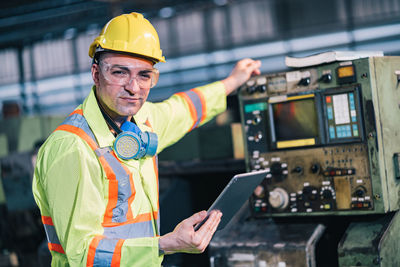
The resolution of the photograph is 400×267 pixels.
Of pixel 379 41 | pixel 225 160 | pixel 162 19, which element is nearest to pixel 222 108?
pixel 225 160

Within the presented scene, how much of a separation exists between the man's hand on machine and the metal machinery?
0.54 metres

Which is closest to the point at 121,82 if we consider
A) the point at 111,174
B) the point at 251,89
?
the point at 111,174

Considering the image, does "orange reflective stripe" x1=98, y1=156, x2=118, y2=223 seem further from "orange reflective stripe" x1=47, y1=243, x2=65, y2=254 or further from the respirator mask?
"orange reflective stripe" x1=47, y1=243, x2=65, y2=254

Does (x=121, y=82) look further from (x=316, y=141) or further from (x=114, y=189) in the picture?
(x=316, y=141)

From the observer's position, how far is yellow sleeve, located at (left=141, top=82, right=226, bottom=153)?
1.88 m

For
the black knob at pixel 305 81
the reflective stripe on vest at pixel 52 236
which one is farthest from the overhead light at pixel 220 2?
the reflective stripe on vest at pixel 52 236

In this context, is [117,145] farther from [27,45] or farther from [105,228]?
[27,45]

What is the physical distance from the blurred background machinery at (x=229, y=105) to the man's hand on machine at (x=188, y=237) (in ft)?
1.79

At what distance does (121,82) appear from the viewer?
1.53m

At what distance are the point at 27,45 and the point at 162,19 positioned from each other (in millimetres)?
2876

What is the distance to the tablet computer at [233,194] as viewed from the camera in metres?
1.48

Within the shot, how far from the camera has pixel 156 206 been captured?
164 centimetres

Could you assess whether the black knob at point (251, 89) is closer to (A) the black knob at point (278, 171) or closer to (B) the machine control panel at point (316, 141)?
(B) the machine control panel at point (316, 141)

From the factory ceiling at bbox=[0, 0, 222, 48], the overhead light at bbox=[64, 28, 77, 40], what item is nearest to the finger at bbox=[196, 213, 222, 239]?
the factory ceiling at bbox=[0, 0, 222, 48]
